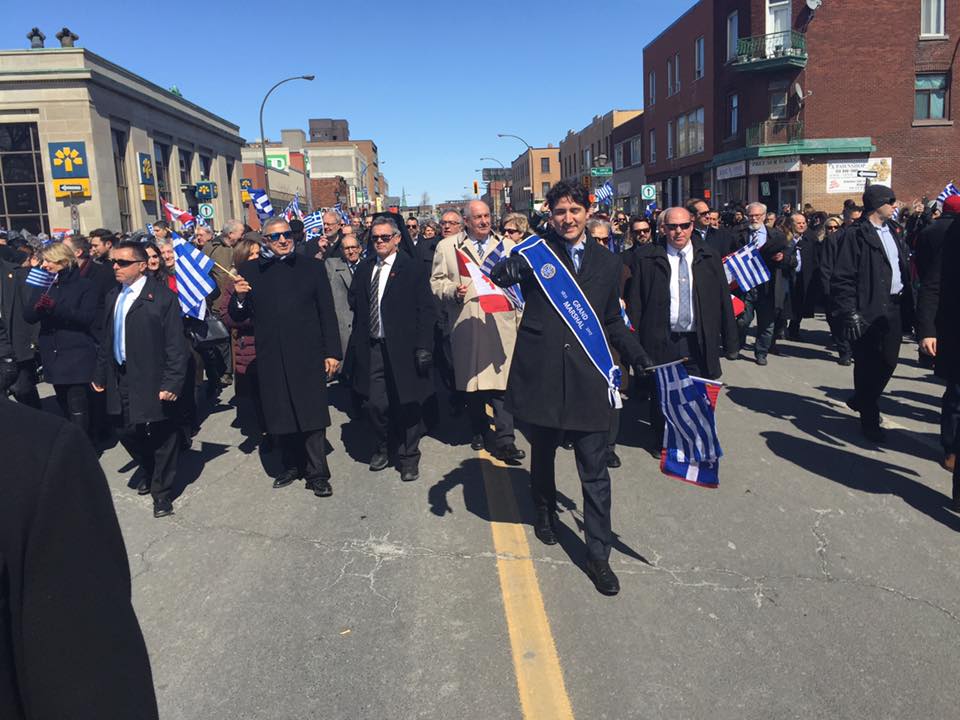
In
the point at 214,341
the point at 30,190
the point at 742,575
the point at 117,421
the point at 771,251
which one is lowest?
the point at 742,575

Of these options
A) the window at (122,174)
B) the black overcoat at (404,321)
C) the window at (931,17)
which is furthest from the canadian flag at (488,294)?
the window at (931,17)

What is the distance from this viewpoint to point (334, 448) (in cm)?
703

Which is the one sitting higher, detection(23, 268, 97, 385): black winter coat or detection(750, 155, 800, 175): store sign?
detection(750, 155, 800, 175): store sign

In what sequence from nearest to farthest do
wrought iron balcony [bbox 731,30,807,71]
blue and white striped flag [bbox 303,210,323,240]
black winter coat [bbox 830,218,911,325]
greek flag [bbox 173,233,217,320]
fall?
black winter coat [bbox 830,218,911,325] < greek flag [bbox 173,233,217,320] < blue and white striped flag [bbox 303,210,323,240] < wrought iron balcony [bbox 731,30,807,71]

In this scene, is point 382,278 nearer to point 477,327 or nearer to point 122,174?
point 477,327

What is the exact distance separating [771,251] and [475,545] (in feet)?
23.8

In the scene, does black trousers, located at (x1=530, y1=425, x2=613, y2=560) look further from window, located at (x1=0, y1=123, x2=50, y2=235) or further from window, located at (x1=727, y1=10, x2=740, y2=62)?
window, located at (x1=0, y1=123, x2=50, y2=235)

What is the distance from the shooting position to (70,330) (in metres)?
6.45

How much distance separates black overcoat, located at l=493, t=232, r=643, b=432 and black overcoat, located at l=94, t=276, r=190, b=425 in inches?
105

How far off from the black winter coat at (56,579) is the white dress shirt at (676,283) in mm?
5148

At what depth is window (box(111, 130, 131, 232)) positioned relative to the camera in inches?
1273

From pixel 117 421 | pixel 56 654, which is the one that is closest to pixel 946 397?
pixel 56 654

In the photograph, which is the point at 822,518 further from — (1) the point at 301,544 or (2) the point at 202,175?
(2) the point at 202,175

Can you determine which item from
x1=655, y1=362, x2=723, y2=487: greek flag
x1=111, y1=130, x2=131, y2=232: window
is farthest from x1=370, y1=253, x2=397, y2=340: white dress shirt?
x1=111, y1=130, x2=131, y2=232: window
